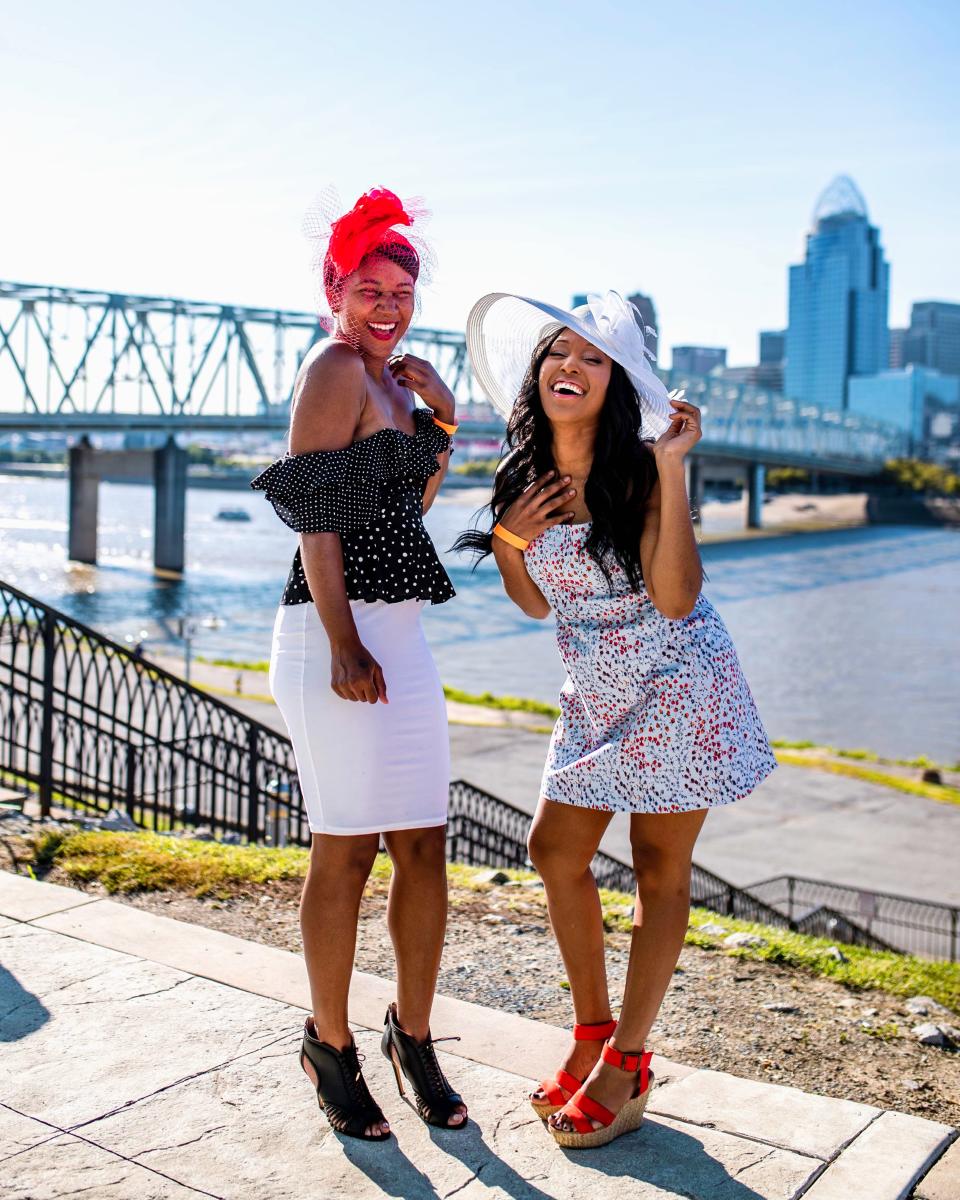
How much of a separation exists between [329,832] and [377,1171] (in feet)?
2.38

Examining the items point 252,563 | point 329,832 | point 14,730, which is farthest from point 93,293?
point 329,832

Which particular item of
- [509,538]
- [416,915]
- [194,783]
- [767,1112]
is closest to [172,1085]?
[416,915]

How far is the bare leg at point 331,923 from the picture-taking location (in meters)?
3.07

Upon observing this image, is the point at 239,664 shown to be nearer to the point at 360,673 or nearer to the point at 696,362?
the point at 360,673

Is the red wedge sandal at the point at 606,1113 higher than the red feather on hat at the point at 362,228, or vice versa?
the red feather on hat at the point at 362,228

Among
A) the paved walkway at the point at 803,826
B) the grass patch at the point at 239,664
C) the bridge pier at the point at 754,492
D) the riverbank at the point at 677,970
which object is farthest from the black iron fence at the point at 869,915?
the bridge pier at the point at 754,492

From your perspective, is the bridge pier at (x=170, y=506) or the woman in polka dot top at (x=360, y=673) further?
the bridge pier at (x=170, y=506)

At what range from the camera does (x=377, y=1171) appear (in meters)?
2.76

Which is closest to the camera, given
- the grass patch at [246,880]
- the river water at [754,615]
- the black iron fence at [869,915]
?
the grass patch at [246,880]

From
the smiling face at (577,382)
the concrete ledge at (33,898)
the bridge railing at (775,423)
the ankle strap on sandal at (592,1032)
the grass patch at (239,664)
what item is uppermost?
the bridge railing at (775,423)

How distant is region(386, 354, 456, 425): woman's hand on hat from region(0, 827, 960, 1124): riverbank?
6.29 feet

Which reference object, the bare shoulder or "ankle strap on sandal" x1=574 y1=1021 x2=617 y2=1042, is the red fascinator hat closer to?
the bare shoulder

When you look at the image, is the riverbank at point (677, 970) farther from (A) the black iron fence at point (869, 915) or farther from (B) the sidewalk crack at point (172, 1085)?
(A) the black iron fence at point (869, 915)

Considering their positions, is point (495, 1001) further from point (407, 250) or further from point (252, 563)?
point (252, 563)
